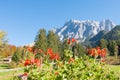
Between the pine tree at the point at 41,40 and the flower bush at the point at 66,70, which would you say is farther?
the pine tree at the point at 41,40

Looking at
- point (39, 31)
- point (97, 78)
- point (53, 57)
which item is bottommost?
point (97, 78)

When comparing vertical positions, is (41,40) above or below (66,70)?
above

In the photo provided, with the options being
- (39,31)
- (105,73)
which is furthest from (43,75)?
(39,31)

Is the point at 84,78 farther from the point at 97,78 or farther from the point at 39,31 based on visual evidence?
the point at 39,31

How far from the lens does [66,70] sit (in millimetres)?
8688

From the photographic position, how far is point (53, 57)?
10102mm

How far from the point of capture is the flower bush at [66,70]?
26.8 ft

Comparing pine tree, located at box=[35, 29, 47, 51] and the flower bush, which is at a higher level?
pine tree, located at box=[35, 29, 47, 51]

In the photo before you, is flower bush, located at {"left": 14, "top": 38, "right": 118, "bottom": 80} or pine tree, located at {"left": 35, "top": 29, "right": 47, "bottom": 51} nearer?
flower bush, located at {"left": 14, "top": 38, "right": 118, "bottom": 80}

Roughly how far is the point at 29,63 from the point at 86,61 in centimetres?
224

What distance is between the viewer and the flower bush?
26.8ft

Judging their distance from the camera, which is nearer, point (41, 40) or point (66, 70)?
point (66, 70)

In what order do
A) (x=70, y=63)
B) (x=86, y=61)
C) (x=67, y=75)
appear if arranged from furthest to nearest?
(x=86, y=61)
(x=70, y=63)
(x=67, y=75)

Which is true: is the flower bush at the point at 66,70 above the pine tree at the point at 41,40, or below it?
below
